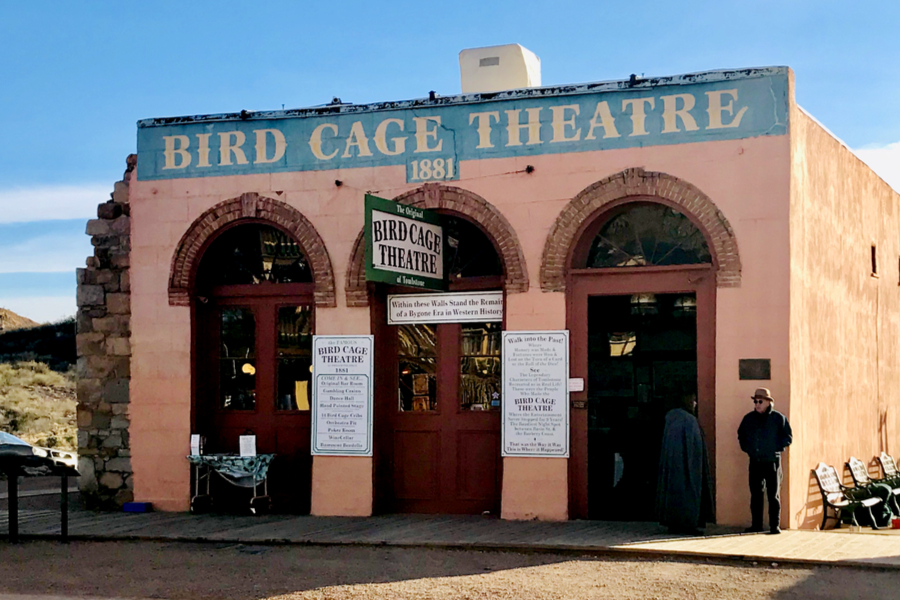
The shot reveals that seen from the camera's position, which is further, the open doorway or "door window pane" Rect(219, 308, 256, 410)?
"door window pane" Rect(219, 308, 256, 410)

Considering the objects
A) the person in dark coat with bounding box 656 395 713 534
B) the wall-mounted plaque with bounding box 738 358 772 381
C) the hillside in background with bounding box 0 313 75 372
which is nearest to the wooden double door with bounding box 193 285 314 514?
the person in dark coat with bounding box 656 395 713 534

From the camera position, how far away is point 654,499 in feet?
44.1

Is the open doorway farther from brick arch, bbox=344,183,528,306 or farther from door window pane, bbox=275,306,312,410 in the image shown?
door window pane, bbox=275,306,312,410

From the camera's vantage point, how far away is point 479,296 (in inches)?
552

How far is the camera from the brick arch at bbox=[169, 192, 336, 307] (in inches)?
564

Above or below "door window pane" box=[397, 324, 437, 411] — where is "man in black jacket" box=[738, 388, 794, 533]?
below

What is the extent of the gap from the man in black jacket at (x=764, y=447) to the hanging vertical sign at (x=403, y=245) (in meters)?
4.01

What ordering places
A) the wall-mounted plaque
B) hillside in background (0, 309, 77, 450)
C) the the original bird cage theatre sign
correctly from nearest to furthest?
the wall-mounted plaque, the the original bird cage theatre sign, hillside in background (0, 309, 77, 450)

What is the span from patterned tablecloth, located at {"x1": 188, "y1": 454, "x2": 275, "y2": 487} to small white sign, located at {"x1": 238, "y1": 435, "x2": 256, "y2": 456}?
127mm

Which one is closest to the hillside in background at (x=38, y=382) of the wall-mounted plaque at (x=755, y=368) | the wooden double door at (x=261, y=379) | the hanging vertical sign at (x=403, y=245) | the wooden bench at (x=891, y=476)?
the wooden double door at (x=261, y=379)

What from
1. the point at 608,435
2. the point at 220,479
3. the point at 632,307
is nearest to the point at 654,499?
the point at 608,435

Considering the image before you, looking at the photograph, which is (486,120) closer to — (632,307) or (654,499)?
(632,307)

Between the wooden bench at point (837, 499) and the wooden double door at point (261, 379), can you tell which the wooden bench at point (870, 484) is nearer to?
the wooden bench at point (837, 499)

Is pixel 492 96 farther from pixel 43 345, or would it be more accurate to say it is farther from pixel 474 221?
pixel 43 345
